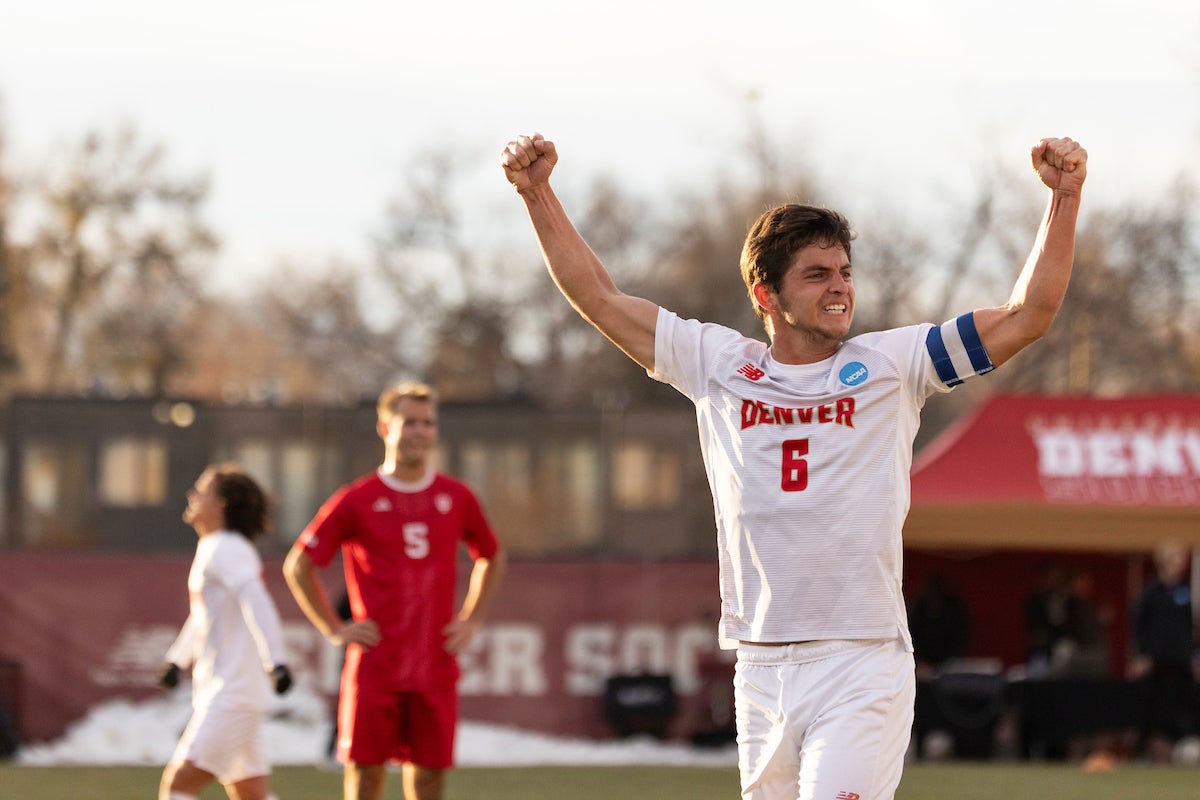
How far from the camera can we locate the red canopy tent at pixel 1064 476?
17.8m

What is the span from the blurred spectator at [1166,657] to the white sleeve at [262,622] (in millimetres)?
11265

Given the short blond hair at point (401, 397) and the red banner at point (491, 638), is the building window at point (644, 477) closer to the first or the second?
the red banner at point (491, 638)

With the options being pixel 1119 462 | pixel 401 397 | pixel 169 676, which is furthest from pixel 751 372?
pixel 1119 462

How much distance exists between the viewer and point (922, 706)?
60.6ft

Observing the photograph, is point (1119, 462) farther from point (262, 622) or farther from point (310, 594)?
point (262, 622)

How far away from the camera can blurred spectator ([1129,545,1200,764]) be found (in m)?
17.8

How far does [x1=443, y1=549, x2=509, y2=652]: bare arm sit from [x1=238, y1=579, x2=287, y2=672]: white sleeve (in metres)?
0.78

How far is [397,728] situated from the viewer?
8.38m

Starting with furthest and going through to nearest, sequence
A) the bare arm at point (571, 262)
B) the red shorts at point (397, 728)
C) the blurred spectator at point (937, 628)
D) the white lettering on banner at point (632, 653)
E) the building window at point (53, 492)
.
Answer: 1. the building window at point (53, 492)
2. the blurred spectator at point (937, 628)
3. the white lettering on banner at point (632, 653)
4. the red shorts at point (397, 728)
5. the bare arm at point (571, 262)

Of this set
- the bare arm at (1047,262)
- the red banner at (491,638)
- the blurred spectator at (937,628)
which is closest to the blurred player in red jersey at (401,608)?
the bare arm at (1047,262)

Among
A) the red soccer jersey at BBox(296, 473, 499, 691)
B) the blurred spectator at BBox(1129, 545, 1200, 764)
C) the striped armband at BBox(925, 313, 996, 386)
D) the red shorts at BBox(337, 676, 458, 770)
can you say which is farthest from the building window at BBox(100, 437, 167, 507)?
the striped armband at BBox(925, 313, 996, 386)

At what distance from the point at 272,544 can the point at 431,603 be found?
459 inches

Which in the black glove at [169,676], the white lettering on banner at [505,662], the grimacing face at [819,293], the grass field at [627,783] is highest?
the grimacing face at [819,293]

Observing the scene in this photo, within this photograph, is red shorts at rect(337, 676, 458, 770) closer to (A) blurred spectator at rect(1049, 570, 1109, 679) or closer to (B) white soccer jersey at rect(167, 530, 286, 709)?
(B) white soccer jersey at rect(167, 530, 286, 709)
